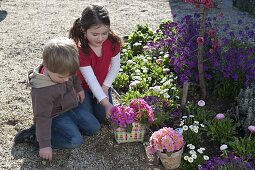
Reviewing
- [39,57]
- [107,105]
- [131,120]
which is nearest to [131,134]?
[131,120]

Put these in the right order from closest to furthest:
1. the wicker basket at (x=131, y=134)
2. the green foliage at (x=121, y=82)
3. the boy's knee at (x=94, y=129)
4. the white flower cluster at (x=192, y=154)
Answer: the white flower cluster at (x=192, y=154) < the wicker basket at (x=131, y=134) < the boy's knee at (x=94, y=129) < the green foliage at (x=121, y=82)

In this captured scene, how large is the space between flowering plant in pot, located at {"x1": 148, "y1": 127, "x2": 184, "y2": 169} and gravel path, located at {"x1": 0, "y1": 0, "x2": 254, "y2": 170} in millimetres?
205

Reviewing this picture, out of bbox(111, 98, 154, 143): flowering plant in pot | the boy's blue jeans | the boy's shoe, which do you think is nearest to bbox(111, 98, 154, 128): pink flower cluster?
bbox(111, 98, 154, 143): flowering plant in pot

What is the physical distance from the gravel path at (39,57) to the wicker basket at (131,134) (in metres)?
0.05

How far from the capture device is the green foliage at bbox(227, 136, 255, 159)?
3.30 metres

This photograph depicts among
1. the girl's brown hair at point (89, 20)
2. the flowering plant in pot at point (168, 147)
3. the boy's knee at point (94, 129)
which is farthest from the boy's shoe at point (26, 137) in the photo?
the flowering plant in pot at point (168, 147)

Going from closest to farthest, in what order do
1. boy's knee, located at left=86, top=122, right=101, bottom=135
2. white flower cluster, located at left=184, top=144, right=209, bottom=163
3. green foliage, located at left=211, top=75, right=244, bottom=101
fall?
white flower cluster, located at left=184, top=144, right=209, bottom=163 → boy's knee, located at left=86, top=122, right=101, bottom=135 → green foliage, located at left=211, top=75, right=244, bottom=101

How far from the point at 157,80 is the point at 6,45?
2.45 meters

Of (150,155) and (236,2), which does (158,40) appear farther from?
(236,2)

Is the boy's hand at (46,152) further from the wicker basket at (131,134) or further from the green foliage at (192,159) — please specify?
the green foliage at (192,159)

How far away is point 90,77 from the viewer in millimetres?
3674

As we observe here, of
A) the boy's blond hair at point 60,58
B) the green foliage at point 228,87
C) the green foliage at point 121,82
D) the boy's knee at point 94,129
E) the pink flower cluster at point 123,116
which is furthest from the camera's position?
the green foliage at point 121,82

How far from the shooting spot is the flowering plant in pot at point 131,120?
341 centimetres

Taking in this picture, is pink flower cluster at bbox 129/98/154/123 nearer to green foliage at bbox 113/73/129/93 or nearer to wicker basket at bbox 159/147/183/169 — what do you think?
wicker basket at bbox 159/147/183/169
